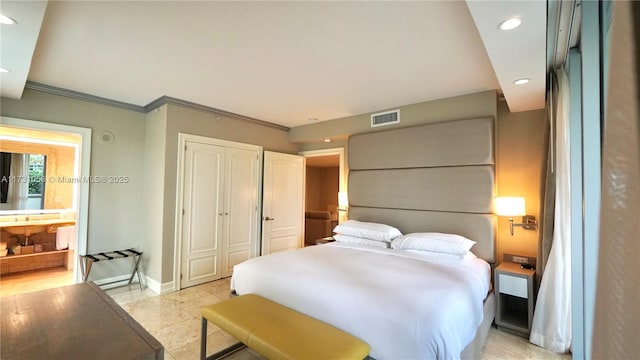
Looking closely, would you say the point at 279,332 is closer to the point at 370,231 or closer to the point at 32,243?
the point at 370,231

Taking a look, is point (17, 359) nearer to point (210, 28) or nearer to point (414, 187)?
point (210, 28)

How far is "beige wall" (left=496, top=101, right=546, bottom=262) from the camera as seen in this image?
10.9 ft

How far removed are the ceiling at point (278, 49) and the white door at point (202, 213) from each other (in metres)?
0.89

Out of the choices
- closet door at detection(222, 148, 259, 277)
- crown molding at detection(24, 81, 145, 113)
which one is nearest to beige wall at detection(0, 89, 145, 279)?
crown molding at detection(24, 81, 145, 113)

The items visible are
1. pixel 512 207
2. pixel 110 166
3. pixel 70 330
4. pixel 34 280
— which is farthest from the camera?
pixel 34 280

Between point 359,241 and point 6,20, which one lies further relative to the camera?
point 359,241

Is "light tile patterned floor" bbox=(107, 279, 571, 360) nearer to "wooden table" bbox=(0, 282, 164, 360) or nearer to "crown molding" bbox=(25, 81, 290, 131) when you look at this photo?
"wooden table" bbox=(0, 282, 164, 360)

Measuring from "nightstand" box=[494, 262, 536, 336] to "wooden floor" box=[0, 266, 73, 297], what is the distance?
5434 millimetres

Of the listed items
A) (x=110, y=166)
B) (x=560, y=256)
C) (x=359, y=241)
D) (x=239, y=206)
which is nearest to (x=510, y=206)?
(x=560, y=256)

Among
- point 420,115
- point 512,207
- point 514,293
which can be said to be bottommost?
point 514,293

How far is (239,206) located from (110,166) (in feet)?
5.97

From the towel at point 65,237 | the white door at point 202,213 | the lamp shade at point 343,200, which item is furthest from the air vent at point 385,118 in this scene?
the towel at point 65,237

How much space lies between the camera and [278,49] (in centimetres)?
252

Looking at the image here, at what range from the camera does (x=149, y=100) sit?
3.99m
